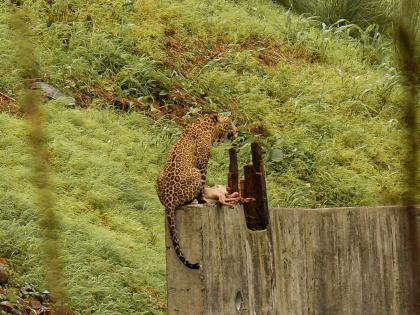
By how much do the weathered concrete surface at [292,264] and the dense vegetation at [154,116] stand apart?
8.50 ft

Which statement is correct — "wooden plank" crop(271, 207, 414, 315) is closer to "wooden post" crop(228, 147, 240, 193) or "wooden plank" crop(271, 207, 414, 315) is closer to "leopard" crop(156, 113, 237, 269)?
"wooden post" crop(228, 147, 240, 193)

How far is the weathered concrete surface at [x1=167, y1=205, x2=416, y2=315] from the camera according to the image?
2.65 m

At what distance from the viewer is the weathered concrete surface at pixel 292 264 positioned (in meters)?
2.65

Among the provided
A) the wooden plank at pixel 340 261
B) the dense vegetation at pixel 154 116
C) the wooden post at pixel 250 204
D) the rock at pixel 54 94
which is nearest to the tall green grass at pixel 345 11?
the dense vegetation at pixel 154 116

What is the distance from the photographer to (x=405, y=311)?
3.04 metres

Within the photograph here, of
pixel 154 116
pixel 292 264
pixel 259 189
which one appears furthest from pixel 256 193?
pixel 154 116

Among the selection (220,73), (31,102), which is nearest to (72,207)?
(220,73)

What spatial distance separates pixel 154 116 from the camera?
8.94 m

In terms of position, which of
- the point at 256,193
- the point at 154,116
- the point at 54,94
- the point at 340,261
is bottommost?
the point at 154,116

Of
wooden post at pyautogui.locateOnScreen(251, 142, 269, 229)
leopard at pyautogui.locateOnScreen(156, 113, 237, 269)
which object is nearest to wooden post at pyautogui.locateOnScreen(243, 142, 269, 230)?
wooden post at pyautogui.locateOnScreen(251, 142, 269, 229)

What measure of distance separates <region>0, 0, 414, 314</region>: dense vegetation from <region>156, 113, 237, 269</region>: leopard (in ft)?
4.12

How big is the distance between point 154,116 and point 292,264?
20.2 feet

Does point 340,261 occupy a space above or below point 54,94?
above

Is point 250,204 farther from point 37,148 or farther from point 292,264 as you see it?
point 37,148
